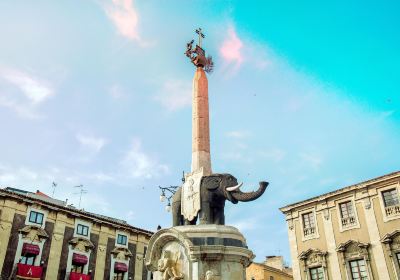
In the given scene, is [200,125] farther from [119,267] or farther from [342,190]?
[119,267]

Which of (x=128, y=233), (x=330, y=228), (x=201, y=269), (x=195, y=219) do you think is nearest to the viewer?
(x=201, y=269)

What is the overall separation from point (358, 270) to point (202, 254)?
18998 mm

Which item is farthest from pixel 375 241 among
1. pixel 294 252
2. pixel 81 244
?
pixel 81 244

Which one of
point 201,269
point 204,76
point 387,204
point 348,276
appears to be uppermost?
point 204,76

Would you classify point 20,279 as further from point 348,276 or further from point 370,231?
point 370,231

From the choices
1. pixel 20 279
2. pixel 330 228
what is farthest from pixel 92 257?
pixel 330 228

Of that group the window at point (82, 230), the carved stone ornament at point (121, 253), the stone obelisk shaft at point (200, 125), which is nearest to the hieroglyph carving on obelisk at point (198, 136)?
the stone obelisk shaft at point (200, 125)

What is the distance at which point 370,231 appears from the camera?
27234mm

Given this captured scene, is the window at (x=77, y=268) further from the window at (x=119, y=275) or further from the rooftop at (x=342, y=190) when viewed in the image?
the rooftop at (x=342, y=190)

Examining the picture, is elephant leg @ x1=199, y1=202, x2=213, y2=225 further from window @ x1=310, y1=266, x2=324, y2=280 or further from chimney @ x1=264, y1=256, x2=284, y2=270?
chimney @ x1=264, y1=256, x2=284, y2=270

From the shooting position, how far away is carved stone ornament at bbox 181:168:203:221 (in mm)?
14273

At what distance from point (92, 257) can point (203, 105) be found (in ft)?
80.1

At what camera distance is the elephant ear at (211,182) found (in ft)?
47.0

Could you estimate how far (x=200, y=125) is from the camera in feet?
55.3
